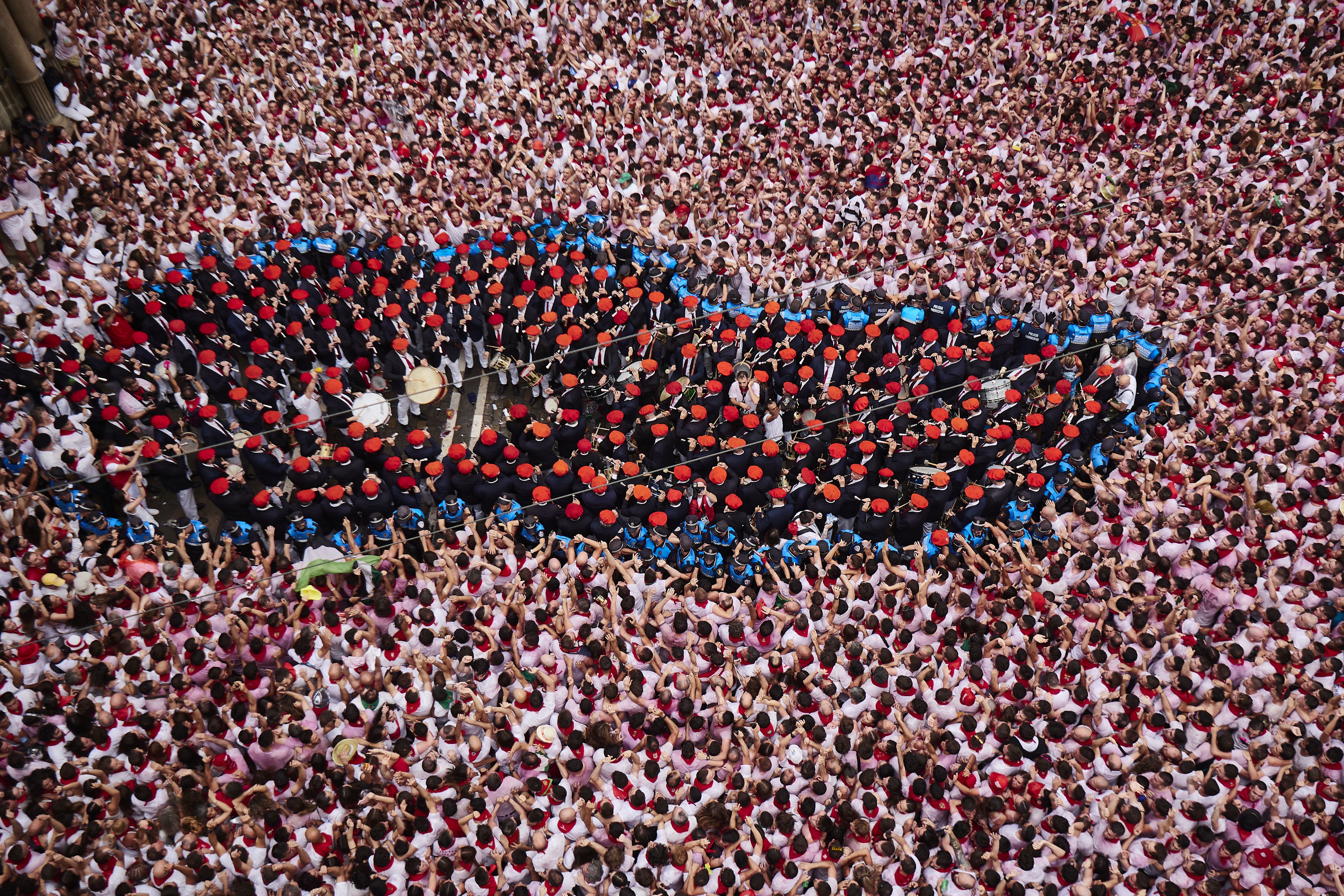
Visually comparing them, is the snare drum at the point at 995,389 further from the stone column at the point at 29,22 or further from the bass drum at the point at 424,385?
the stone column at the point at 29,22

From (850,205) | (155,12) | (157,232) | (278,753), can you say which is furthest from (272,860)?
(155,12)

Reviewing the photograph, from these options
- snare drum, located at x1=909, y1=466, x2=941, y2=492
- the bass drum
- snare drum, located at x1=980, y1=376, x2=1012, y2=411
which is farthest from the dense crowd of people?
snare drum, located at x1=980, y1=376, x2=1012, y2=411

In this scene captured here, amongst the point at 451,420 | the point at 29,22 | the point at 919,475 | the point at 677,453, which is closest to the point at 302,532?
the point at 451,420

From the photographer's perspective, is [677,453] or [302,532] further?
[677,453]

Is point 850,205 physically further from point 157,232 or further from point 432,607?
point 157,232

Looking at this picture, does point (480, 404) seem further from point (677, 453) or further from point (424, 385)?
point (677, 453)
